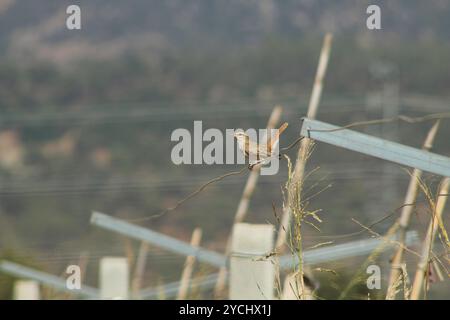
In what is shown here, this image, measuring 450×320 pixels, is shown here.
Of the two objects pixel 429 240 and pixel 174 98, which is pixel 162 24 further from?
pixel 429 240

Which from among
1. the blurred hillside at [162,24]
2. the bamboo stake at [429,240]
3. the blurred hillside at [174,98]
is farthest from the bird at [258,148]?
the blurred hillside at [162,24]

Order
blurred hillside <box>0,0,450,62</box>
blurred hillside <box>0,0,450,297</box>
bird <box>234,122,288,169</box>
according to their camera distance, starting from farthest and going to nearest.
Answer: blurred hillside <box>0,0,450,62</box>, blurred hillside <box>0,0,450,297</box>, bird <box>234,122,288,169</box>

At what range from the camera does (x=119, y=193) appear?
2370cm

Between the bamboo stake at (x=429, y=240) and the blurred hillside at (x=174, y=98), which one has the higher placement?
the blurred hillside at (x=174, y=98)

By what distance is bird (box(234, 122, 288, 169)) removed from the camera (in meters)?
3.16

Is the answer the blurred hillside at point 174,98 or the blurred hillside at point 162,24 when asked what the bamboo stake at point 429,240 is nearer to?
the blurred hillside at point 174,98

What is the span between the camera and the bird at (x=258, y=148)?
3.16 meters

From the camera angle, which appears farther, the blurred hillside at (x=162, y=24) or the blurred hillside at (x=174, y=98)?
the blurred hillside at (x=162, y=24)

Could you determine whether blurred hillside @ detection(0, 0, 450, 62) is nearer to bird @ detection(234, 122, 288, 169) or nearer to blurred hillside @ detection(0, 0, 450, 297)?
blurred hillside @ detection(0, 0, 450, 297)

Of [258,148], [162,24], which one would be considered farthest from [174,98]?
[258,148]

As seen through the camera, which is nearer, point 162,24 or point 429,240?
point 429,240

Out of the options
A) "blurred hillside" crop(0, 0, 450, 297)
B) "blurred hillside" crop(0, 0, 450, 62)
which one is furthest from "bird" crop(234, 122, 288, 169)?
"blurred hillside" crop(0, 0, 450, 62)

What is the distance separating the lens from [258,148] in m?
3.21
